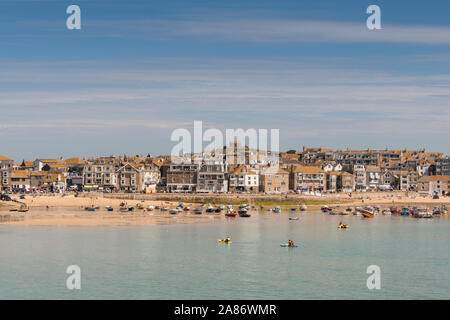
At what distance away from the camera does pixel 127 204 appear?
115688 millimetres

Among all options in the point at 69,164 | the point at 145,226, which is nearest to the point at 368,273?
the point at 145,226

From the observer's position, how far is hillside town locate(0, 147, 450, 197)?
140m

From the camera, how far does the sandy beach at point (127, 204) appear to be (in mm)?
83625

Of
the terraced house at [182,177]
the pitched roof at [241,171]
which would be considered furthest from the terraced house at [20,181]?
the pitched roof at [241,171]

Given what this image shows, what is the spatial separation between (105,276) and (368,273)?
19619mm

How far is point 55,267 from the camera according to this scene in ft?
156

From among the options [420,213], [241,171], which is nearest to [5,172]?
[241,171]

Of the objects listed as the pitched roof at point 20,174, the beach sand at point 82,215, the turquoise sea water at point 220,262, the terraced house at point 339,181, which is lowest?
the turquoise sea water at point 220,262

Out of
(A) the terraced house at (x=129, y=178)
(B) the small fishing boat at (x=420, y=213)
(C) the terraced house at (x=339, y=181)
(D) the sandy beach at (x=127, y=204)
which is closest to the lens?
(D) the sandy beach at (x=127, y=204)

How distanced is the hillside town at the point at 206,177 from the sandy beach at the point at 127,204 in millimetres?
9372

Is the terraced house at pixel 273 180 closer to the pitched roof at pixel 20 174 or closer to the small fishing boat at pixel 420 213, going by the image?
the small fishing boat at pixel 420 213

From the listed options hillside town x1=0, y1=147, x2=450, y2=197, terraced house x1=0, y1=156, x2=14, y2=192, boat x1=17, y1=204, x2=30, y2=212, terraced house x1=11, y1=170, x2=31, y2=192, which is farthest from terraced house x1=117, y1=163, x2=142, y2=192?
boat x1=17, y1=204, x2=30, y2=212

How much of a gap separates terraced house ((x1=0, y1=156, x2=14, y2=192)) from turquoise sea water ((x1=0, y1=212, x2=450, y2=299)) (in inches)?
2873
